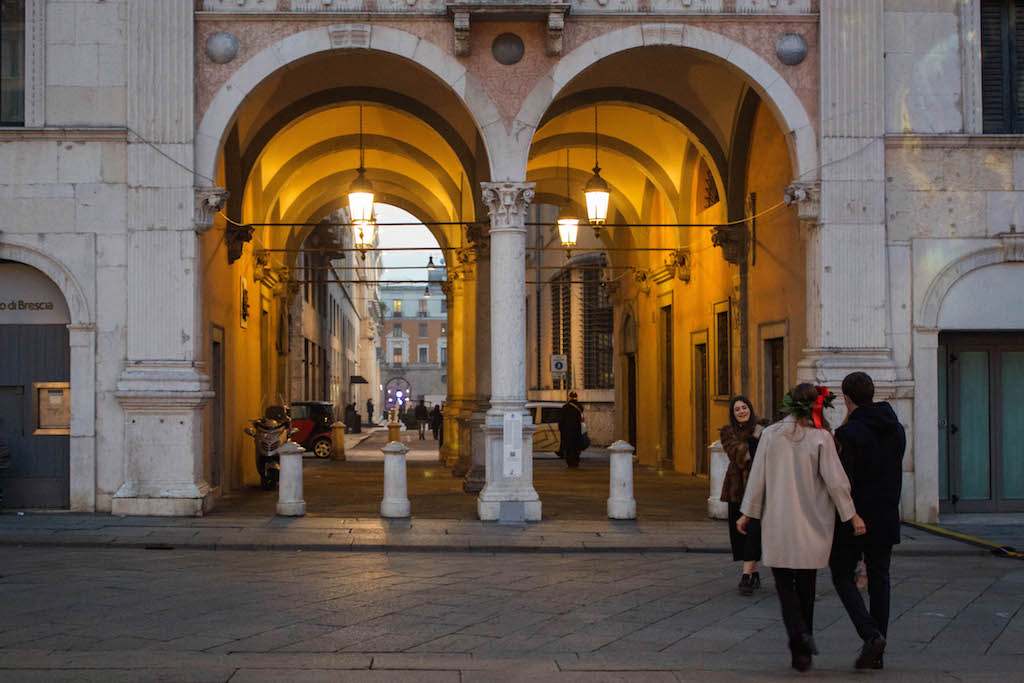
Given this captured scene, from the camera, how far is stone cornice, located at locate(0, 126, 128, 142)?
1356 cm

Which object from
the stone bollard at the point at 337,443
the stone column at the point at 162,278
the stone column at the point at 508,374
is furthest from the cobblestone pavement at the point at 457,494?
the stone bollard at the point at 337,443

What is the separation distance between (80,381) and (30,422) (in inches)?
35.2

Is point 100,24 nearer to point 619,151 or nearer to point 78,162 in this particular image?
point 78,162

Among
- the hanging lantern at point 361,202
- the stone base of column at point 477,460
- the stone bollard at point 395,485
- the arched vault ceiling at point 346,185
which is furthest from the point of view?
the arched vault ceiling at point 346,185

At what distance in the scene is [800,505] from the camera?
6617 millimetres

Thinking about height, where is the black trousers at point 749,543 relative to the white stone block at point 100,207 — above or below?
below

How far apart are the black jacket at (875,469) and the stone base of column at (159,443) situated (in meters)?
8.42

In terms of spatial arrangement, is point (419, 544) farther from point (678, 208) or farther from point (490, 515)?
point (678, 208)

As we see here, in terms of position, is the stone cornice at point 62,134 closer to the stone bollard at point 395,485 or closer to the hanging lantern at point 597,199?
the stone bollard at point 395,485

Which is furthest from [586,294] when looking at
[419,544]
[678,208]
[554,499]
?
[419,544]

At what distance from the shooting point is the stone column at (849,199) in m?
13.6

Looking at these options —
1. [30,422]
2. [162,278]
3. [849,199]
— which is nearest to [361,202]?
[162,278]

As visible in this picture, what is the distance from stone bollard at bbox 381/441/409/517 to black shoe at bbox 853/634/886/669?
25.1ft

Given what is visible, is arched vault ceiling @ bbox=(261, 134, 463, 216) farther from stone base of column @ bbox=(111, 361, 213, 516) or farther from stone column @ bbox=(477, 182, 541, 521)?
stone base of column @ bbox=(111, 361, 213, 516)
